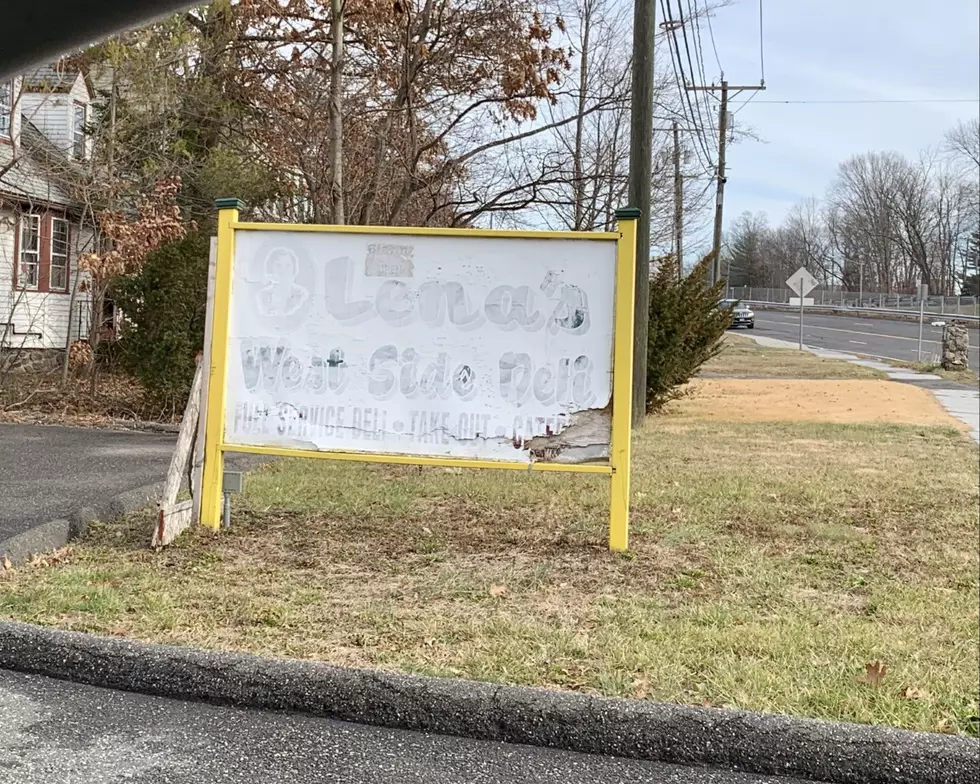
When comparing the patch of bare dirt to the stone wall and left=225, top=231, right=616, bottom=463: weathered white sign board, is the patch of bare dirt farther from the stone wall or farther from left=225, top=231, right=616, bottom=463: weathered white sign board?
left=225, top=231, right=616, bottom=463: weathered white sign board

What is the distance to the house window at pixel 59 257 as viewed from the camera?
19.1m

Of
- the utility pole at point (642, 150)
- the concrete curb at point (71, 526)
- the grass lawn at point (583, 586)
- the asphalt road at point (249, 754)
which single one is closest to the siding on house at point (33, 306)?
the utility pole at point (642, 150)

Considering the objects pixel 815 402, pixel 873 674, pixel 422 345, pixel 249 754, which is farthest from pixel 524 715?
pixel 815 402

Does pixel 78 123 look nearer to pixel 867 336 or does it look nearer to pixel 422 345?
pixel 422 345

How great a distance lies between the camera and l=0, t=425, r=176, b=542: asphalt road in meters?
6.17

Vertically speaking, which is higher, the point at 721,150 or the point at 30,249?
the point at 721,150

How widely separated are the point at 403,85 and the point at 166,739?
11.4m

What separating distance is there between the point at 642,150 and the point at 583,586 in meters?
7.95

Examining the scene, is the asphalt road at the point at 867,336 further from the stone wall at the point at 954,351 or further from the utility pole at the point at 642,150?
the utility pole at the point at 642,150

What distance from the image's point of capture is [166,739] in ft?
9.93

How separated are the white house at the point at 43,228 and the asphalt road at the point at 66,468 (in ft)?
19.8

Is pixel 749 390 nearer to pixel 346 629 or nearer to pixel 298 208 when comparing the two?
pixel 298 208

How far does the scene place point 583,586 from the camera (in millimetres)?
4707

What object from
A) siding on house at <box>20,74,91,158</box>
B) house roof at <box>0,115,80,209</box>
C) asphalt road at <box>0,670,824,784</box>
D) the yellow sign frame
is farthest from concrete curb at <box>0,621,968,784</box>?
siding on house at <box>20,74,91,158</box>
